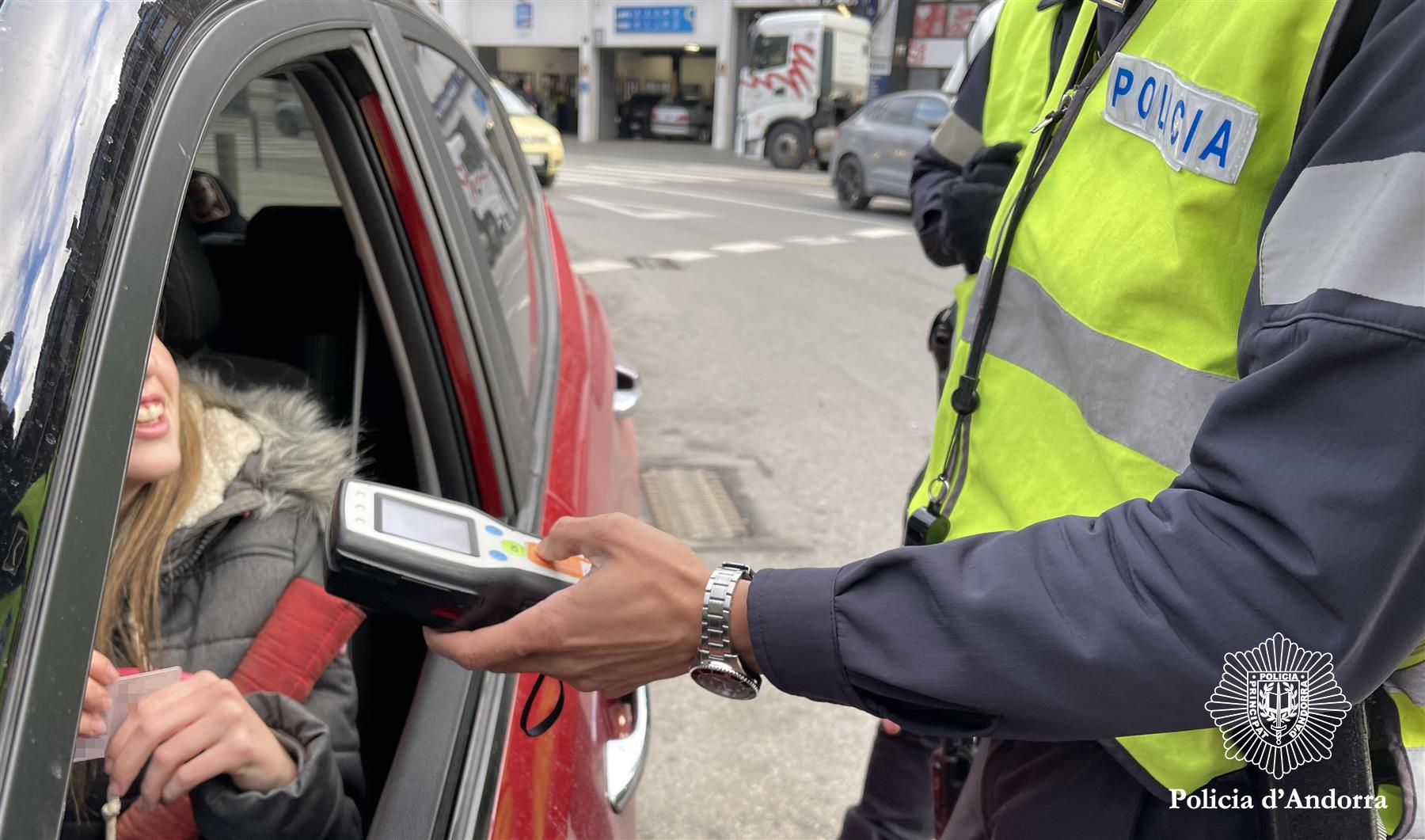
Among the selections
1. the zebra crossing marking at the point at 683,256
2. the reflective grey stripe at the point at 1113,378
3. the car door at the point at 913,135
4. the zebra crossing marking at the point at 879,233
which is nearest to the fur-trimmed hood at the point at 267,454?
the reflective grey stripe at the point at 1113,378

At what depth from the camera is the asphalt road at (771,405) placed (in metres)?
2.65

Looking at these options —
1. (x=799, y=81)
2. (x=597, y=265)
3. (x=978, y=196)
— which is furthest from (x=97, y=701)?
(x=799, y=81)

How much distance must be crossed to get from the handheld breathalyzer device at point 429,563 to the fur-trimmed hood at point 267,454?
1.20 feet

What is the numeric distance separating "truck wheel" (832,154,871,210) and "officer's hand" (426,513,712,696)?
1276cm

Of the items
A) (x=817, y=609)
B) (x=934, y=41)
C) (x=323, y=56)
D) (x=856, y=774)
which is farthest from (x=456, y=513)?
(x=934, y=41)

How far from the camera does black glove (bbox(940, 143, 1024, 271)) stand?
1732mm

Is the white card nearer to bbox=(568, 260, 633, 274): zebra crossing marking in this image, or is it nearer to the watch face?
the watch face

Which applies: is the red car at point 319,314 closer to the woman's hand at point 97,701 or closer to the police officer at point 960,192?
the woman's hand at point 97,701

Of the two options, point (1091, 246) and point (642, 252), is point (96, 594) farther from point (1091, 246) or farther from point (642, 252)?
point (642, 252)

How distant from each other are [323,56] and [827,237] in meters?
10.0

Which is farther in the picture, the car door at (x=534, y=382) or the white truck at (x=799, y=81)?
the white truck at (x=799, y=81)

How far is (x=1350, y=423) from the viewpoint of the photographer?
698 mm

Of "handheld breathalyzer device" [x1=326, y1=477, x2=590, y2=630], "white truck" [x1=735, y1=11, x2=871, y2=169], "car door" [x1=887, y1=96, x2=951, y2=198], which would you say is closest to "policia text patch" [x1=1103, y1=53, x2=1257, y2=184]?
"handheld breathalyzer device" [x1=326, y1=477, x2=590, y2=630]

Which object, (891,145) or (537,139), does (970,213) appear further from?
(537,139)
